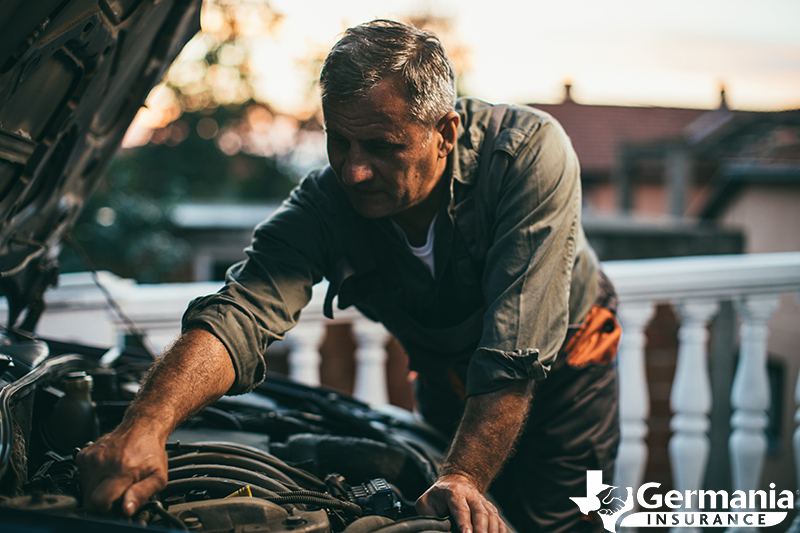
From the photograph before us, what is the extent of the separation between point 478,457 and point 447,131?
29.7 inches

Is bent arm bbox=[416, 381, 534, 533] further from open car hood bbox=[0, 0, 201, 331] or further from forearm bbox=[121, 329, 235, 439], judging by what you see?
open car hood bbox=[0, 0, 201, 331]

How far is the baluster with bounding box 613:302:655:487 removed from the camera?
2.44m

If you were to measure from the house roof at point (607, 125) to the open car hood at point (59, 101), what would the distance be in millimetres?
14965

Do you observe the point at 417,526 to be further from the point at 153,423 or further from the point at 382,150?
the point at 382,150

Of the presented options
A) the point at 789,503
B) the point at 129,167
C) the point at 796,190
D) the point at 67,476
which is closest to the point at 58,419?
the point at 67,476

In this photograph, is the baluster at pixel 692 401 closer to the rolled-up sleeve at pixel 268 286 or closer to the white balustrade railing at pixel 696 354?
the white balustrade railing at pixel 696 354

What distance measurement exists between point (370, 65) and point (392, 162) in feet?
0.70

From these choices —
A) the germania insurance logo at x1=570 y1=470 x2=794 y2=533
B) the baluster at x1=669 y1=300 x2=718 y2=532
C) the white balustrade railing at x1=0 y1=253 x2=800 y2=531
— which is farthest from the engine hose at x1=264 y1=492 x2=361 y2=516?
the baluster at x1=669 y1=300 x2=718 y2=532

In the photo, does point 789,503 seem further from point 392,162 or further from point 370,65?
point 370,65

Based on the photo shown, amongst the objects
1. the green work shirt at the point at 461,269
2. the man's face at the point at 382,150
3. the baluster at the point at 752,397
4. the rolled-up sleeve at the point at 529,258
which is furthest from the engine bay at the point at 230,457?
the baluster at the point at 752,397

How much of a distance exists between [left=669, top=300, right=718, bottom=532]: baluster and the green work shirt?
1.00m

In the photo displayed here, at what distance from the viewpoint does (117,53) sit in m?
1.53

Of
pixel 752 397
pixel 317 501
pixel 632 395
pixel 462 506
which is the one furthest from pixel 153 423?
pixel 752 397

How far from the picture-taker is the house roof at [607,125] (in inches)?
642
